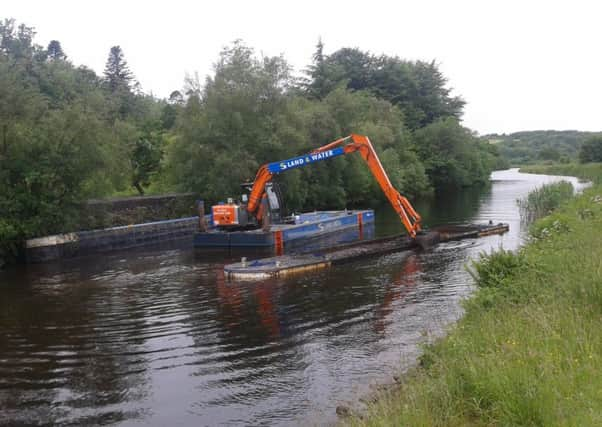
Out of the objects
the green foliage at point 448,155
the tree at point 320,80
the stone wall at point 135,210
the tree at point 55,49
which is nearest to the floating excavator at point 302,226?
the stone wall at point 135,210

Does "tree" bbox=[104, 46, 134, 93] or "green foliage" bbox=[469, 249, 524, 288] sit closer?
"green foliage" bbox=[469, 249, 524, 288]

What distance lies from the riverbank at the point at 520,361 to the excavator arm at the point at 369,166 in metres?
14.7

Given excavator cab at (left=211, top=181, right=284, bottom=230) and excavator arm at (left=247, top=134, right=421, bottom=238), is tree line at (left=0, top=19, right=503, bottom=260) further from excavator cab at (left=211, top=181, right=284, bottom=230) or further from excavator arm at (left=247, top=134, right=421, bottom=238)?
excavator arm at (left=247, top=134, right=421, bottom=238)

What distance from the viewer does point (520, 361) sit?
6.41 meters

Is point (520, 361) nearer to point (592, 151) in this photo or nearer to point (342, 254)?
point (342, 254)

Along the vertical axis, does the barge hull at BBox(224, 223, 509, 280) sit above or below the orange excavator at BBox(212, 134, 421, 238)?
below

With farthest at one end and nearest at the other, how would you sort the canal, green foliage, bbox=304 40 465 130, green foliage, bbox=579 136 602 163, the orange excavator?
green foliage, bbox=579 136 602 163, green foliage, bbox=304 40 465 130, the orange excavator, the canal

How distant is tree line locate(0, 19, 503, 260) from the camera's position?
27609 mm

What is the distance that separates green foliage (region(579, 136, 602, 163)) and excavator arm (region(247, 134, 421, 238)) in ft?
220

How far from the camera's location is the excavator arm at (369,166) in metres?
25.7

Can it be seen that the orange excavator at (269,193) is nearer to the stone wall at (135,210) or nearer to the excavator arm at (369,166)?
the excavator arm at (369,166)

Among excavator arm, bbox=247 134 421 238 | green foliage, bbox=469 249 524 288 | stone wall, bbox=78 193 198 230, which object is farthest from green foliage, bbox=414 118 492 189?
green foliage, bbox=469 249 524 288

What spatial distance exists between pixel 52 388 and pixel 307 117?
34815mm

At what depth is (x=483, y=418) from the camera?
6078 millimetres
